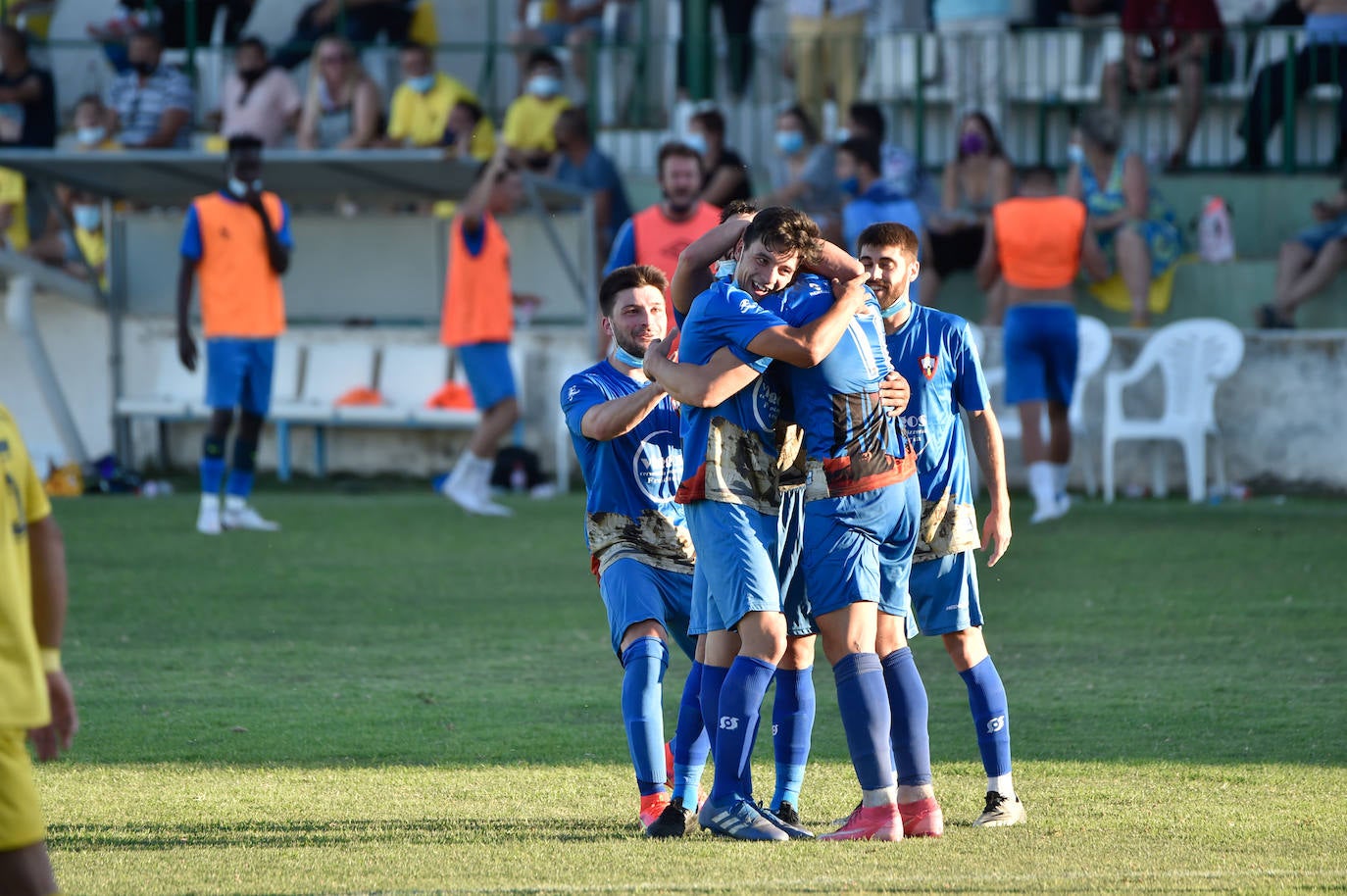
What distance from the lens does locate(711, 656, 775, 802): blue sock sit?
17.1ft

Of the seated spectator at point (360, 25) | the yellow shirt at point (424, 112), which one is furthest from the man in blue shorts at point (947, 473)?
the seated spectator at point (360, 25)

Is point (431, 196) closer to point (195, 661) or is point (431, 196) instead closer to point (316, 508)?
point (316, 508)

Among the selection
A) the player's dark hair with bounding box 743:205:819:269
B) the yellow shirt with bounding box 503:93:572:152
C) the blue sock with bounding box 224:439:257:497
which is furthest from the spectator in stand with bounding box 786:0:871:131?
the player's dark hair with bounding box 743:205:819:269

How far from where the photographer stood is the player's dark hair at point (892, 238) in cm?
576

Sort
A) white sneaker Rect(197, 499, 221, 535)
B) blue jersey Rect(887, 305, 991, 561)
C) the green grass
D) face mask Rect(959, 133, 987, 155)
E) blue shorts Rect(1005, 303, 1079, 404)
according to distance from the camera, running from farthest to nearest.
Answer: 1. face mask Rect(959, 133, 987, 155)
2. white sneaker Rect(197, 499, 221, 535)
3. blue shorts Rect(1005, 303, 1079, 404)
4. blue jersey Rect(887, 305, 991, 561)
5. the green grass

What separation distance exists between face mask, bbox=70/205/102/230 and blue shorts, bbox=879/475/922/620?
14.7m

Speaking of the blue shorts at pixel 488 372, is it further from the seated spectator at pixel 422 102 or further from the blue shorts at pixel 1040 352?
the seated spectator at pixel 422 102

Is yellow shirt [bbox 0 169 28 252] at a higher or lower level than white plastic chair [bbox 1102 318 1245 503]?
higher

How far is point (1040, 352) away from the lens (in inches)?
508

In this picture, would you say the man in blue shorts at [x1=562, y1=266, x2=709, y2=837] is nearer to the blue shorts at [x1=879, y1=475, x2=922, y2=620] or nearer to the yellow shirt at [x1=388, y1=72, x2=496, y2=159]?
the blue shorts at [x1=879, y1=475, x2=922, y2=620]

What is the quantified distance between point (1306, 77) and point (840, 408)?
13.3m

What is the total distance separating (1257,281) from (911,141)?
399 cm

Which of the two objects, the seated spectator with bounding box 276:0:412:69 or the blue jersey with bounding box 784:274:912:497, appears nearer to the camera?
the blue jersey with bounding box 784:274:912:497

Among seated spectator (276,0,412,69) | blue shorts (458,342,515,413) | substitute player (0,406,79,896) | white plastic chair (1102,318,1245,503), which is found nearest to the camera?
substitute player (0,406,79,896)
